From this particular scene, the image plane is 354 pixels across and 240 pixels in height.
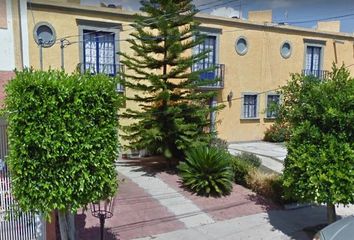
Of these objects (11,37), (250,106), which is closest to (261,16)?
Result: (250,106)

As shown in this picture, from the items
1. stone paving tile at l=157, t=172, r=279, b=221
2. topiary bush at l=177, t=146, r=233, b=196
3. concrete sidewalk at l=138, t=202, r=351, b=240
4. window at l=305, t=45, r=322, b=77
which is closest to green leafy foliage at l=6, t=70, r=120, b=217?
concrete sidewalk at l=138, t=202, r=351, b=240

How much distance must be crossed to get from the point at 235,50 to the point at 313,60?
5.96 metres

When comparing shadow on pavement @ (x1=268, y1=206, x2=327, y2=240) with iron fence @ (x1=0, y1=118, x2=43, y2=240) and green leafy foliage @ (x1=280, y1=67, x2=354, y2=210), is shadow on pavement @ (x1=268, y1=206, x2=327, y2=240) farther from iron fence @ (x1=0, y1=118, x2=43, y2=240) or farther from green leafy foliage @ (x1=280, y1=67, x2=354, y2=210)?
iron fence @ (x1=0, y1=118, x2=43, y2=240)

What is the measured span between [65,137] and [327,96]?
4.80 meters

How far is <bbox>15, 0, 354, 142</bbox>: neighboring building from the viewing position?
1346 centimetres

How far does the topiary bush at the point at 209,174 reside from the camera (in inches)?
377

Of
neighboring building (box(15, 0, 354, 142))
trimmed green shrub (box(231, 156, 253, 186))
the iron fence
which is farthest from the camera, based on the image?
neighboring building (box(15, 0, 354, 142))

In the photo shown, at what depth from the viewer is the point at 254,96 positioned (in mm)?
19141

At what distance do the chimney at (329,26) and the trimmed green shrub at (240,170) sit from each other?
48.5 feet

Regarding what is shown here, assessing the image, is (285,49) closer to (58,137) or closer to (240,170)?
(240,170)

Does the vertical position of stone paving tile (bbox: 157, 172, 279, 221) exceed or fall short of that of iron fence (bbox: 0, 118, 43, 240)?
it falls short

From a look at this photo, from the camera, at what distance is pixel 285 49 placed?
19359 millimetres

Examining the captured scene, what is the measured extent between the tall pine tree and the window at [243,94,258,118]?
723 centimetres

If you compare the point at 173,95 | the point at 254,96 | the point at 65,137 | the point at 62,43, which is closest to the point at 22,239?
the point at 65,137
